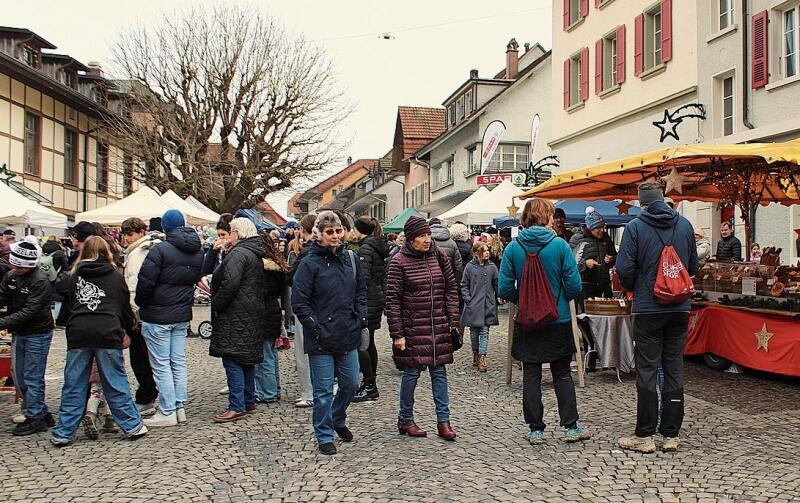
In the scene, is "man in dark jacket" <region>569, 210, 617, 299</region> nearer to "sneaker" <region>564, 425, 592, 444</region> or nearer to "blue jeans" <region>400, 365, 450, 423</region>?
"sneaker" <region>564, 425, 592, 444</region>

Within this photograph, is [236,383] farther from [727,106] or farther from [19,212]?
[727,106]

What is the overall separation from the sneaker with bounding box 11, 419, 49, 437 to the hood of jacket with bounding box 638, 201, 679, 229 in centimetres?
529

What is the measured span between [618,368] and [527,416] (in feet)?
9.20

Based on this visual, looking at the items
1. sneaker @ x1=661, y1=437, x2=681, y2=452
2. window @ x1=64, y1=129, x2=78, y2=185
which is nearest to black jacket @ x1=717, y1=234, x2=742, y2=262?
sneaker @ x1=661, y1=437, x2=681, y2=452

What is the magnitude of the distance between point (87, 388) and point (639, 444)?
4.32 meters

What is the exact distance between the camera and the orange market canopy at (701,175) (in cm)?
823

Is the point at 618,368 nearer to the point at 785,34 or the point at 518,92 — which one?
the point at 785,34

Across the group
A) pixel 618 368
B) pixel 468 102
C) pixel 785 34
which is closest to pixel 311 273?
pixel 618 368

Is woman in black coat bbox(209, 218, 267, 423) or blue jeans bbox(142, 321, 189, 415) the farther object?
woman in black coat bbox(209, 218, 267, 423)

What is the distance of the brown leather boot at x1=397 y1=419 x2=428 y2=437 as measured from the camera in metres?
6.09

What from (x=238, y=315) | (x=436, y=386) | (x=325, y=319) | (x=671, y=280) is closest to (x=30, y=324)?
(x=238, y=315)

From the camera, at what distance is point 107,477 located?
201 inches

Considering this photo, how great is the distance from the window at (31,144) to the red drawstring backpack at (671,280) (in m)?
23.1

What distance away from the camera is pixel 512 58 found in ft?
130
